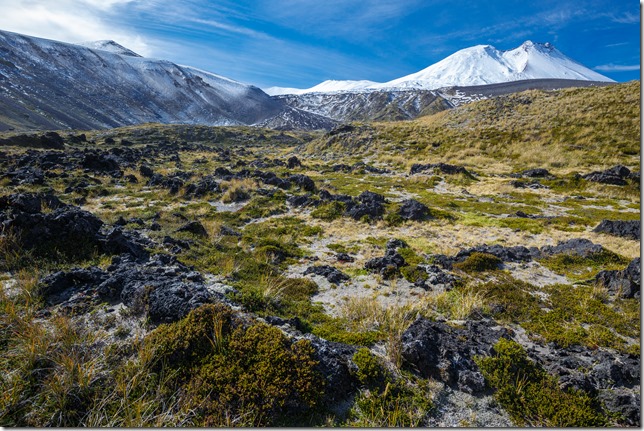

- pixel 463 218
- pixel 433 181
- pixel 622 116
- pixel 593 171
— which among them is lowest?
pixel 463 218

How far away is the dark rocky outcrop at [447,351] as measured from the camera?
5.25 metres

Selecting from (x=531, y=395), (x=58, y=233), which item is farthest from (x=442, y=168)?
(x=58, y=233)

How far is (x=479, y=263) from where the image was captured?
1091cm

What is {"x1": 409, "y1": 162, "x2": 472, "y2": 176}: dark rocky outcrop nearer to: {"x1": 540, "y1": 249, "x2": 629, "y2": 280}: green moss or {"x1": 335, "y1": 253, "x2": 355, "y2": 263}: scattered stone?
{"x1": 540, "y1": 249, "x2": 629, "y2": 280}: green moss

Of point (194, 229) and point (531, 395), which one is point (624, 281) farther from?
point (194, 229)

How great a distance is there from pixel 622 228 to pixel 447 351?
13.9 m

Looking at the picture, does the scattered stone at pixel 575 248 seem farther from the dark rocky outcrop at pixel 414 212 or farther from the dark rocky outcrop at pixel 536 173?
the dark rocky outcrop at pixel 536 173

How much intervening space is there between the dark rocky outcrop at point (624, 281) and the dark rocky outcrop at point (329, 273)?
7.93 m

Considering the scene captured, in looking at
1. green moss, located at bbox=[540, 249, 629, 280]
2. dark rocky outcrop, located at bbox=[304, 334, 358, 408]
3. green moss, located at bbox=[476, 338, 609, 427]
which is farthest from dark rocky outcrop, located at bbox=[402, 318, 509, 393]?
green moss, located at bbox=[540, 249, 629, 280]

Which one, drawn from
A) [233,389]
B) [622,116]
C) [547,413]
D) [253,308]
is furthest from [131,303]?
[622,116]

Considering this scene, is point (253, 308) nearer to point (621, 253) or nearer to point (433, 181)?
point (621, 253)

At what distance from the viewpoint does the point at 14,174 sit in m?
24.3

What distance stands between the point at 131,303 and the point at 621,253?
54.4 feet

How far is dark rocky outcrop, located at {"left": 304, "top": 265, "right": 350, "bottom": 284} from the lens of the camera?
10469mm
